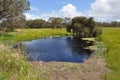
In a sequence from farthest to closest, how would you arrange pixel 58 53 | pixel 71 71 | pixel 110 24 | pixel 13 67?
pixel 110 24 → pixel 58 53 → pixel 71 71 → pixel 13 67

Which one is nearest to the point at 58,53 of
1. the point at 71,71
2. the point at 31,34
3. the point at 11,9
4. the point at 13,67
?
the point at 71,71

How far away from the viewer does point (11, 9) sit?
55250mm

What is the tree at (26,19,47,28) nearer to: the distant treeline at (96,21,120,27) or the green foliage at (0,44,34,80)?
the distant treeline at (96,21,120,27)

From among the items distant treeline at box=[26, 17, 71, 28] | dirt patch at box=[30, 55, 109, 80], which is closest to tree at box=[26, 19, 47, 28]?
distant treeline at box=[26, 17, 71, 28]

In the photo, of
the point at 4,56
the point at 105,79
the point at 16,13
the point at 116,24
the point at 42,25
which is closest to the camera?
the point at 4,56

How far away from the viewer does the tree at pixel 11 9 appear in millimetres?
55156

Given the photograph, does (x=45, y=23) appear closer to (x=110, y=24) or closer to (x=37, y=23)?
(x=37, y=23)

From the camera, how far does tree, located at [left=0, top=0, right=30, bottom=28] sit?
5516 centimetres

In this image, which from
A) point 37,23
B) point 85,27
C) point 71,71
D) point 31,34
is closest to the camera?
point 71,71

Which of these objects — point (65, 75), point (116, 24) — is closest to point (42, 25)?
point (116, 24)

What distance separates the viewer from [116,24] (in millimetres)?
182750

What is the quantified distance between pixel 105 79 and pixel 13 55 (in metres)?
5.52

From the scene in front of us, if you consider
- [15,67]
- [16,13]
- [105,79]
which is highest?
[16,13]

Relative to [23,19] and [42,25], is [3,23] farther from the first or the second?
[42,25]
